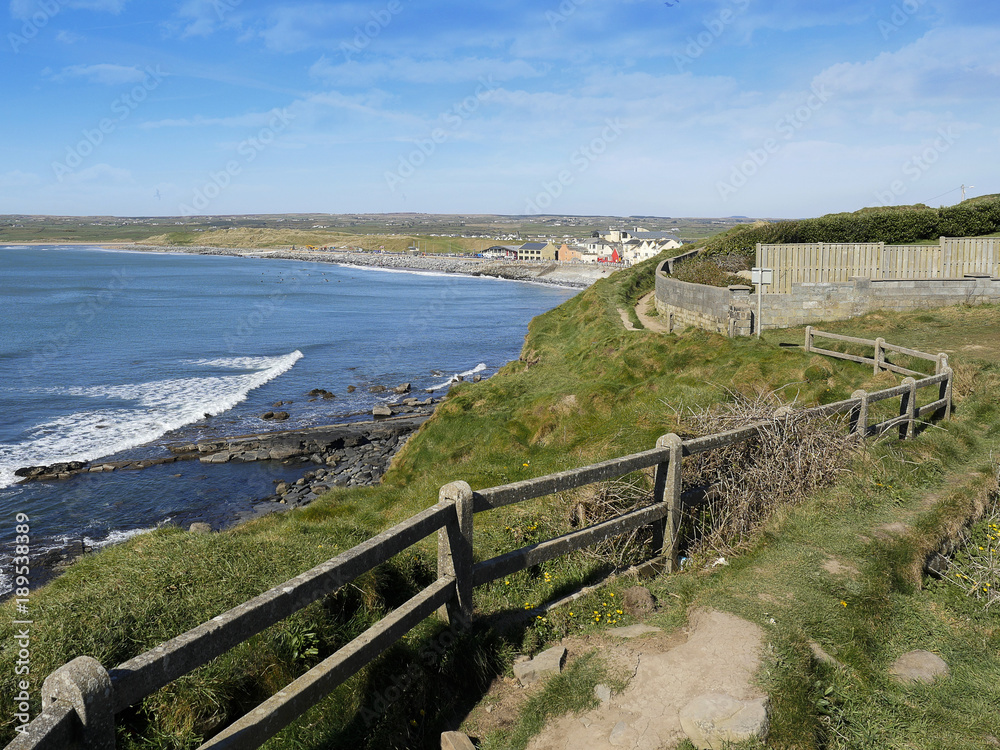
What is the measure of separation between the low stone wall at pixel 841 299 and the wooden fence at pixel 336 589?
1445cm

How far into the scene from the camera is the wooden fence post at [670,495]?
6.55 meters

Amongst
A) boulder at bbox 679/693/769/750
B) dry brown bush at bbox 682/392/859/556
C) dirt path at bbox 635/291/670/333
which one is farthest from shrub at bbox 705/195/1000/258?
boulder at bbox 679/693/769/750

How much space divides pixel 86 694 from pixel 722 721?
3.41 m

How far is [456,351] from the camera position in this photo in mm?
50531

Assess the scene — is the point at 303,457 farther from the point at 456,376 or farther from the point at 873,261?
the point at 873,261

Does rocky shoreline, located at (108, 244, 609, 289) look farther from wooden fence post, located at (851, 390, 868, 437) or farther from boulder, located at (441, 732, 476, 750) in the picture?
boulder, located at (441, 732, 476, 750)

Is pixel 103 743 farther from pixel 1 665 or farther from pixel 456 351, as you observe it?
pixel 456 351

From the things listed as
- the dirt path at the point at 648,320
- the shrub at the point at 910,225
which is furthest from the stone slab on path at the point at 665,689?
the shrub at the point at 910,225

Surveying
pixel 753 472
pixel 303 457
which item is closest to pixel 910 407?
pixel 753 472

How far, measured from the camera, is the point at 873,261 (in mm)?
22406

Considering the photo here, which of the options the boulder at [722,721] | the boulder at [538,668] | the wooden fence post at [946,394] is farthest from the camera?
the wooden fence post at [946,394]

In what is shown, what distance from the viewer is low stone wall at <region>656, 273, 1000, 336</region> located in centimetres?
2075

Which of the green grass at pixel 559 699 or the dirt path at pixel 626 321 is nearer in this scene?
the green grass at pixel 559 699

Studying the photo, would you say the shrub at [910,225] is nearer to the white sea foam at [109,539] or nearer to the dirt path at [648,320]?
the dirt path at [648,320]
